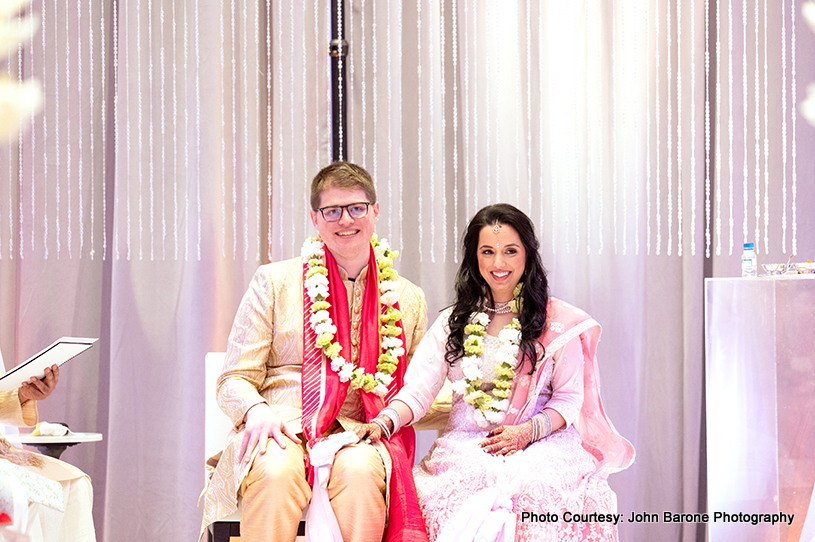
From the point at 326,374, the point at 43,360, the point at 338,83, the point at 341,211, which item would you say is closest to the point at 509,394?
the point at 326,374

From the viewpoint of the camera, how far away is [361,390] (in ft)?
9.01

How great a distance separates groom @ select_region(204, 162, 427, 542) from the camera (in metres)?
2.35

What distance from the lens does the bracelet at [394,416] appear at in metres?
2.63

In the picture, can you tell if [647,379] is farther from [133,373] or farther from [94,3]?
[94,3]

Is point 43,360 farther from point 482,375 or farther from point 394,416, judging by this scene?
point 482,375

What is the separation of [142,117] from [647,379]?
287 centimetres

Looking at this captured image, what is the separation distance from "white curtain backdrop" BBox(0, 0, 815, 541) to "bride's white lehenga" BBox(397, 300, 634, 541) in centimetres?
107

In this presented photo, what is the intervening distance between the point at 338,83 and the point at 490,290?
5.11 ft

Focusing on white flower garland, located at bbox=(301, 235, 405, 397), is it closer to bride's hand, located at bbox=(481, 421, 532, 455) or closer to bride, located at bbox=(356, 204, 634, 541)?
bride, located at bbox=(356, 204, 634, 541)

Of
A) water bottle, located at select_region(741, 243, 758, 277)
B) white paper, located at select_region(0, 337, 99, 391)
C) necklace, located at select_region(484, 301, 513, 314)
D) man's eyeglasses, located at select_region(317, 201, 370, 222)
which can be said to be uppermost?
man's eyeglasses, located at select_region(317, 201, 370, 222)

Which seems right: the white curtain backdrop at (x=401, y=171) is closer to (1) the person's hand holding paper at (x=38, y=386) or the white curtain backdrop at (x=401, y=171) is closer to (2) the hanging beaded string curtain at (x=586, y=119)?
(2) the hanging beaded string curtain at (x=586, y=119)

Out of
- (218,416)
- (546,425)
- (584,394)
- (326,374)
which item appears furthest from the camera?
(218,416)

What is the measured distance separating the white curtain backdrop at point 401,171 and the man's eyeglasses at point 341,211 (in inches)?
43.5

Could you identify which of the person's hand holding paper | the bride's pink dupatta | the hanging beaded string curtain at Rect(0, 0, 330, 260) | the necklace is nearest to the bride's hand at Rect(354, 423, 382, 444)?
the bride's pink dupatta
